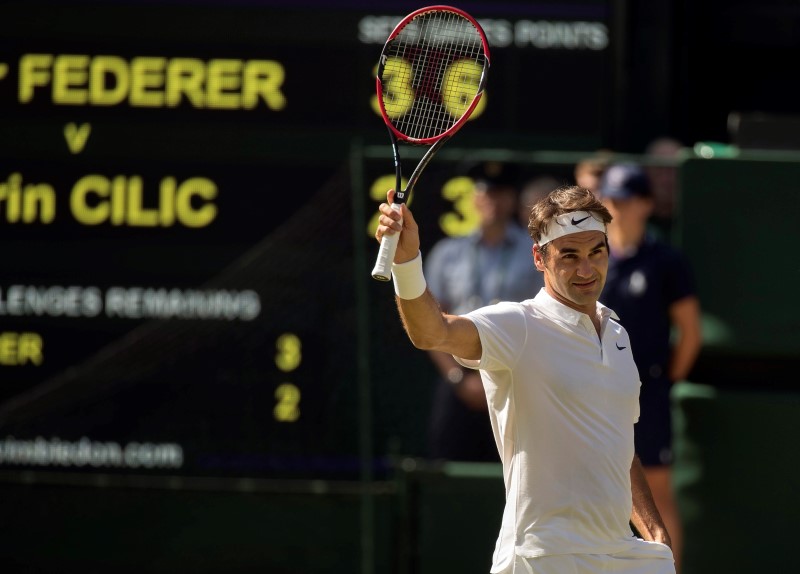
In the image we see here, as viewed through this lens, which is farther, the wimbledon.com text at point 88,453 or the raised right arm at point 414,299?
the wimbledon.com text at point 88,453

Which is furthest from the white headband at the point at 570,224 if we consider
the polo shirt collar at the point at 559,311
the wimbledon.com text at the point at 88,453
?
the wimbledon.com text at the point at 88,453

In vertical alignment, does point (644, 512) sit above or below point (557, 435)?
below

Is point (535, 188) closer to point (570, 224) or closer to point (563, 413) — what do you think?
point (570, 224)

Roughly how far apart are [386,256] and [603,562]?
977 millimetres

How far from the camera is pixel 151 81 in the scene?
720 cm

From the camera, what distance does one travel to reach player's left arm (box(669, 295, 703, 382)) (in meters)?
6.59

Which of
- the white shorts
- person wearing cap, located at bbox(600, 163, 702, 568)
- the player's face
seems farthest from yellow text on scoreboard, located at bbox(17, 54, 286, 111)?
the white shorts

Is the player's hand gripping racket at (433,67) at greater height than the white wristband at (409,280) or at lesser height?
greater

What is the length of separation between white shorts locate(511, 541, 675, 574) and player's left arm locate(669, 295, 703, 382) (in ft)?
8.44

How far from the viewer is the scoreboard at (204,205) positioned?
7.08 metres

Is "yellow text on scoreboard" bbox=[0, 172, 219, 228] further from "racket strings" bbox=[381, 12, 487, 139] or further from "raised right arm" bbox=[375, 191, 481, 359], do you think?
"raised right arm" bbox=[375, 191, 481, 359]

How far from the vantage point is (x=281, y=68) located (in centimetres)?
718

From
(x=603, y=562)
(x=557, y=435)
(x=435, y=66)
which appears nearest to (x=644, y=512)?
(x=603, y=562)

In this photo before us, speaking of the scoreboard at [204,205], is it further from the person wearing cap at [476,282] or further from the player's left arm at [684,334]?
the player's left arm at [684,334]
